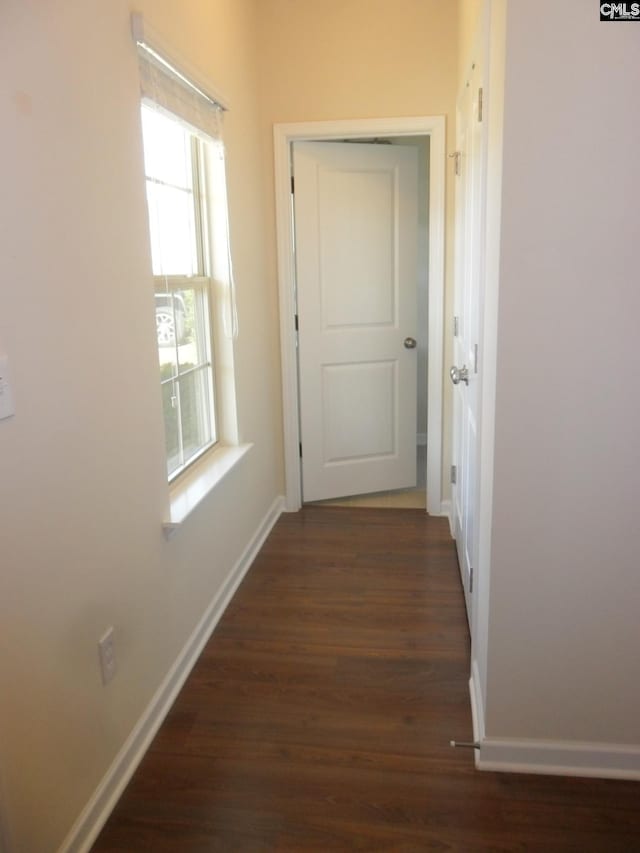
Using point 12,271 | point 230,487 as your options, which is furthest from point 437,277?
point 12,271

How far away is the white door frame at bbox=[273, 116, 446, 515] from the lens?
3537mm

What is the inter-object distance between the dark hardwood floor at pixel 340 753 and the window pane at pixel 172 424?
0.69 m

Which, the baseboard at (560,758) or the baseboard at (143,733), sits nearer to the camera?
the baseboard at (143,733)

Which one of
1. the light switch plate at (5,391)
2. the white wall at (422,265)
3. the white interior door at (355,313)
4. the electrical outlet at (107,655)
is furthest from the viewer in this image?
the white wall at (422,265)

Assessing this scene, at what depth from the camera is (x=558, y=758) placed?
1895mm

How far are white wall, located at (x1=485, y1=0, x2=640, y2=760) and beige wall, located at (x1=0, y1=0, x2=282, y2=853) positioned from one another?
1.01 m

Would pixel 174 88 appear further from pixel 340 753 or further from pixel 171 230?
pixel 340 753

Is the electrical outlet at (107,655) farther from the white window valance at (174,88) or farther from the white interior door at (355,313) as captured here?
the white interior door at (355,313)

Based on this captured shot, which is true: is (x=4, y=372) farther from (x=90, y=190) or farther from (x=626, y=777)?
(x=626, y=777)

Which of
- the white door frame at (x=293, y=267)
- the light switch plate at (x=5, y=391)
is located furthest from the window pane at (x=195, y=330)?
the light switch plate at (x=5, y=391)

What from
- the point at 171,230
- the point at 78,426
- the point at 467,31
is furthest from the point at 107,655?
the point at 467,31

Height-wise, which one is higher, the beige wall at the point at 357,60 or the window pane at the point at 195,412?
the beige wall at the point at 357,60

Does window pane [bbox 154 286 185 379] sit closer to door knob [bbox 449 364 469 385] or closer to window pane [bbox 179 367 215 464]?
window pane [bbox 179 367 215 464]

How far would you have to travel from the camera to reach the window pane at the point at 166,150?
2.28 meters
